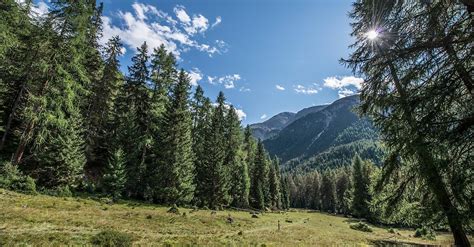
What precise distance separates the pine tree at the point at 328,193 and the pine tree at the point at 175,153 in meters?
82.0

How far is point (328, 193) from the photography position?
109m

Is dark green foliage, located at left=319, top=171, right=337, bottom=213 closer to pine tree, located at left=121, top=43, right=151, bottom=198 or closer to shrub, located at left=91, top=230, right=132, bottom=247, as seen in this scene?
pine tree, located at left=121, top=43, right=151, bottom=198

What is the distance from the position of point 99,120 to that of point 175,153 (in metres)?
12.8

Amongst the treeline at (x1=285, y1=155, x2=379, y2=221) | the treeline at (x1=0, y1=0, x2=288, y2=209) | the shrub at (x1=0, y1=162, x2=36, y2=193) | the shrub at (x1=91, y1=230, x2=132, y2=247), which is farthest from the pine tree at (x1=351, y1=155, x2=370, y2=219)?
the shrub at (x1=0, y1=162, x2=36, y2=193)

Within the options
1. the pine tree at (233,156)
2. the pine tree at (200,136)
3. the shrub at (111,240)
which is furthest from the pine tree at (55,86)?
the pine tree at (233,156)

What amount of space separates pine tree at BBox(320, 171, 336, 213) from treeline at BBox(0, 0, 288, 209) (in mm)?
62934

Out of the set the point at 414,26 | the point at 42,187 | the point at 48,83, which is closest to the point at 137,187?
the point at 42,187

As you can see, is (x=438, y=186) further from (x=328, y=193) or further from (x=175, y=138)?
(x=328, y=193)

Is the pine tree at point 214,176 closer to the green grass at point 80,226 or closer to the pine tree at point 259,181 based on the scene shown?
the pine tree at point 259,181

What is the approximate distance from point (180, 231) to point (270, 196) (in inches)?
2124

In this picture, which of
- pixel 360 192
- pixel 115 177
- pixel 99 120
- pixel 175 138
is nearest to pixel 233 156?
pixel 175 138

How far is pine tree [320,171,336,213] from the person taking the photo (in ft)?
343

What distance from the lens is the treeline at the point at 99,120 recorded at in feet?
76.8

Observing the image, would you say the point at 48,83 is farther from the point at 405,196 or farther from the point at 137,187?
the point at 405,196
